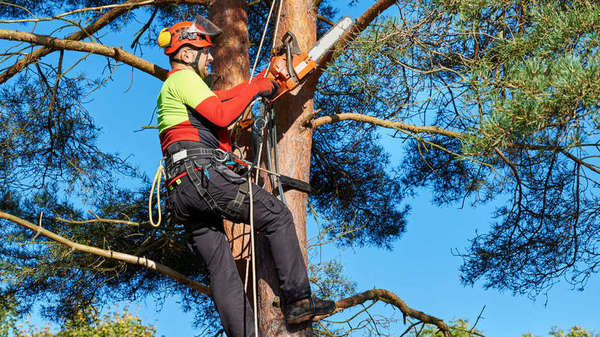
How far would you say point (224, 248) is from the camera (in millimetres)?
3455

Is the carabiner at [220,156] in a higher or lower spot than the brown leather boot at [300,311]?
higher

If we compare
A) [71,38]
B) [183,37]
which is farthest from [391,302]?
[71,38]

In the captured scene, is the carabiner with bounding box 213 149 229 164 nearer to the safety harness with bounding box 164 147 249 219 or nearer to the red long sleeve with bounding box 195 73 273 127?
the safety harness with bounding box 164 147 249 219

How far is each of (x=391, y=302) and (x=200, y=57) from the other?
2.45 m

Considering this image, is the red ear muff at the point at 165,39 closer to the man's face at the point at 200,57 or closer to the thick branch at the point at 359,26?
the man's face at the point at 200,57

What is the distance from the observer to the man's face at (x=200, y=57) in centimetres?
356

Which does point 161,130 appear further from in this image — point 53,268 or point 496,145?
point 53,268

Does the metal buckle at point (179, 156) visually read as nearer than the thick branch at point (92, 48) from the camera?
Yes

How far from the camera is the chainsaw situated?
3730 millimetres

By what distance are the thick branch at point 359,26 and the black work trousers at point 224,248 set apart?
1.14 metres

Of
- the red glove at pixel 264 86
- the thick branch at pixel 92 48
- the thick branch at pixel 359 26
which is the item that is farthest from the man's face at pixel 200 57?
the thick branch at pixel 92 48

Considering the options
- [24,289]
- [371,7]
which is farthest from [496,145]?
[24,289]

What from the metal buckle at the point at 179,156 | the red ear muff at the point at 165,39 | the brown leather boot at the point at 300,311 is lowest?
the brown leather boot at the point at 300,311

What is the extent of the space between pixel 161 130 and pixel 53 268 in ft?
9.20
